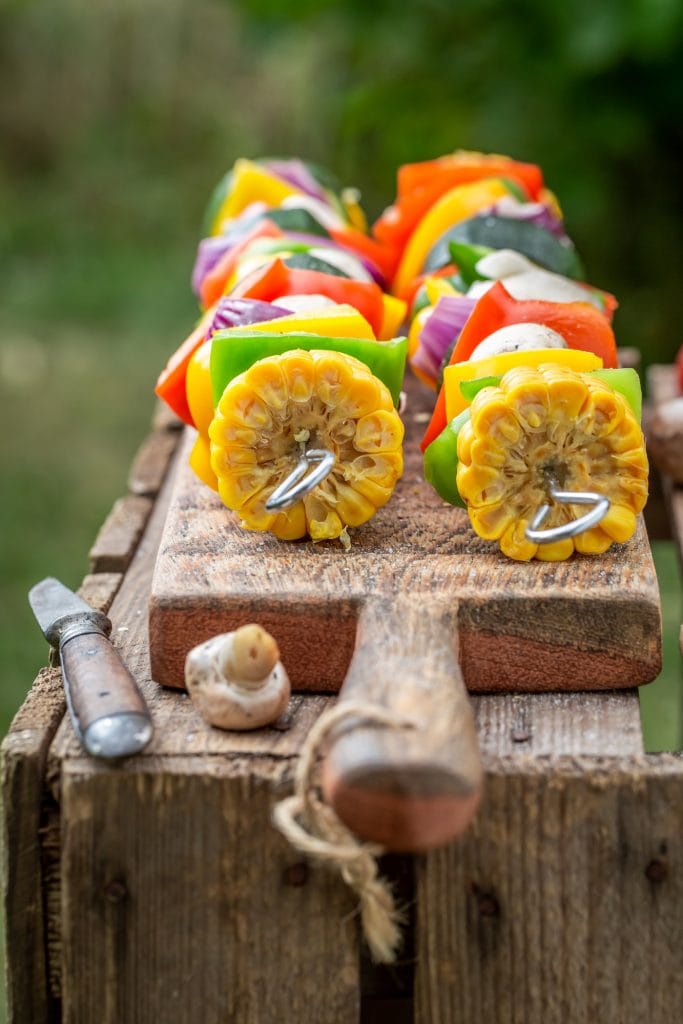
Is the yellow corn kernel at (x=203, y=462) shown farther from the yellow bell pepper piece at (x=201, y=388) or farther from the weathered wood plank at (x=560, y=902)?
the weathered wood plank at (x=560, y=902)

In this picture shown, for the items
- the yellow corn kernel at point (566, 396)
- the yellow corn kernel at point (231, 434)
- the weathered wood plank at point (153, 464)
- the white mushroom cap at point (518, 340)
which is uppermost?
the yellow corn kernel at point (566, 396)

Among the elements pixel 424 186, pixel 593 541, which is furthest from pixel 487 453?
pixel 424 186

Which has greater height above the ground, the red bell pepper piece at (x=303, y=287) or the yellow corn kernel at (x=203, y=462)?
the red bell pepper piece at (x=303, y=287)

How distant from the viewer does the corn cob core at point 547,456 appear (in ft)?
3.53

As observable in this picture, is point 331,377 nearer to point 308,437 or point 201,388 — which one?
point 308,437

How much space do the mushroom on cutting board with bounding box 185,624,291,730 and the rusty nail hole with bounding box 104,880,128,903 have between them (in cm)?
14

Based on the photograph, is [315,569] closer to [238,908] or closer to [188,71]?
[238,908]

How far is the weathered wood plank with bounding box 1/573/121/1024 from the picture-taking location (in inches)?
39.8

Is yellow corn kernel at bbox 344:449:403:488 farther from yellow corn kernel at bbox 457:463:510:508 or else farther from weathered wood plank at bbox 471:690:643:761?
weathered wood plank at bbox 471:690:643:761

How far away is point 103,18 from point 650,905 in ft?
20.8

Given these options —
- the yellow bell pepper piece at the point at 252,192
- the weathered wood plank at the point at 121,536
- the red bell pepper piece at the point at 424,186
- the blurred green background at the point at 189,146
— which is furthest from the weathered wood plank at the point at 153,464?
the blurred green background at the point at 189,146

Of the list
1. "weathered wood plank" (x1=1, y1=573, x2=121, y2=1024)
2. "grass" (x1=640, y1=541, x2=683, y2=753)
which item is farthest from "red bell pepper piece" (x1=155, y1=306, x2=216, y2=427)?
"grass" (x1=640, y1=541, x2=683, y2=753)

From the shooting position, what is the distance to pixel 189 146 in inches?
275

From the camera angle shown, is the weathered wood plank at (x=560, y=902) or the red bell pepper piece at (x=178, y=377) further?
the red bell pepper piece at (x=178, y=377)
